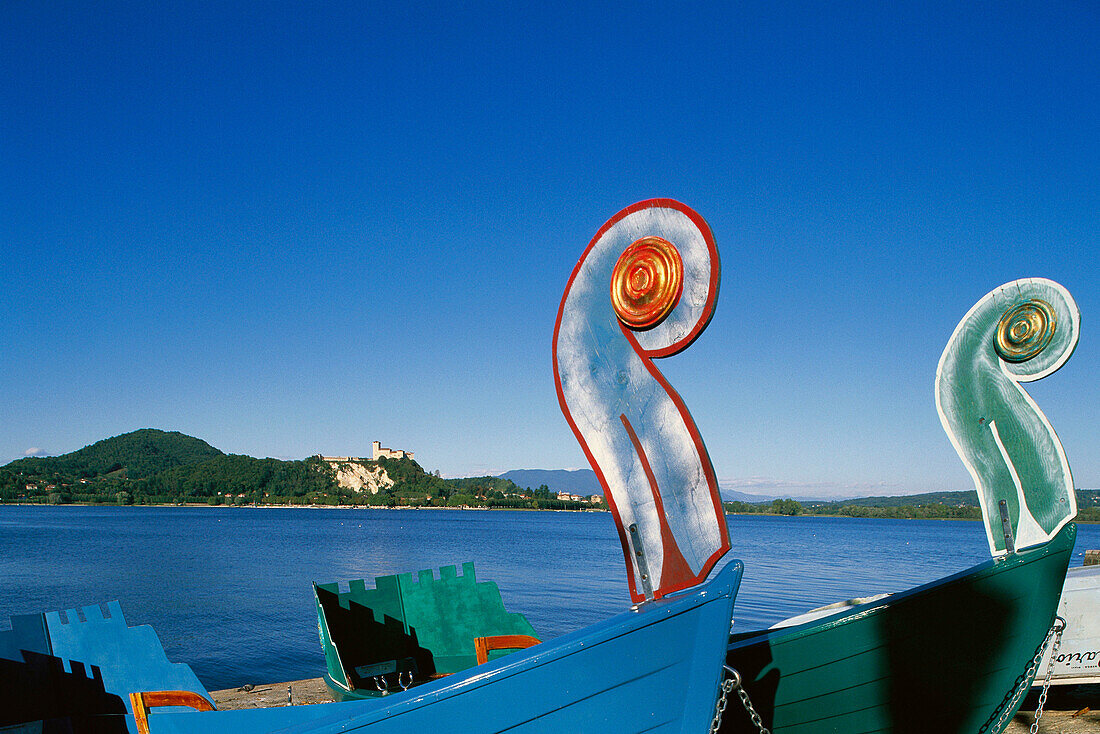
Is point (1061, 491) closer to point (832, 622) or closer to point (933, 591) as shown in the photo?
point (933, 591)

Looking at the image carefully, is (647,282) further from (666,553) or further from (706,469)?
(666,553)

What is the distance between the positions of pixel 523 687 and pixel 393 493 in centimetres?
17446

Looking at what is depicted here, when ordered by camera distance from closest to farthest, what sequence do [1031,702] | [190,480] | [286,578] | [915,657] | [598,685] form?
[598,685] → [915,657] → [1031,702] → [286,578] → [190,480]

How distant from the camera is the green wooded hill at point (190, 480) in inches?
6078

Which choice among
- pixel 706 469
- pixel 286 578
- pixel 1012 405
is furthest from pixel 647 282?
pixel 286 578

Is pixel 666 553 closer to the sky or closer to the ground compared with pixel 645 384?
closer to the ground

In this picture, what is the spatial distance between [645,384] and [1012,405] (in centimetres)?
324

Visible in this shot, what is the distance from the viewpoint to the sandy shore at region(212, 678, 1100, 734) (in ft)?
27.0

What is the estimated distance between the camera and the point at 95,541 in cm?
6209

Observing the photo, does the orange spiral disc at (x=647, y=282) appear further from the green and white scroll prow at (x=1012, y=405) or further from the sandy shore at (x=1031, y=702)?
the sandy shore at (x=1031, y=702)

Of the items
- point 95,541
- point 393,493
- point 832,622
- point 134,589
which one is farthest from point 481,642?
point 393,493

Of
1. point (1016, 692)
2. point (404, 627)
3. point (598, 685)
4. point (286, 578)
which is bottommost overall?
point (286, 578)

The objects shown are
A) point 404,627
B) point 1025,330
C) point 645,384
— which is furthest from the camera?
point 404,627

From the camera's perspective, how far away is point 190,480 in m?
158
